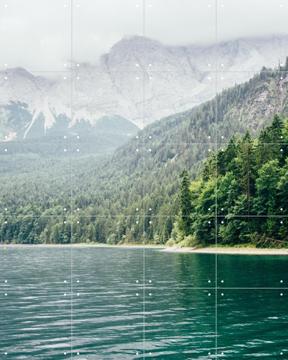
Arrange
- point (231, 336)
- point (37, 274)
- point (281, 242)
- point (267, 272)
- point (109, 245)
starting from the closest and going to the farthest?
point (231, 336), point (267, 272), point (37, 274), point (281, 242), point (109, 245)

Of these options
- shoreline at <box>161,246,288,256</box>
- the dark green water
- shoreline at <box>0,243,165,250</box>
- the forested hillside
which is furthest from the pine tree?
the dark green water

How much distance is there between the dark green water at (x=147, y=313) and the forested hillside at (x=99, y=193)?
25.0 feet

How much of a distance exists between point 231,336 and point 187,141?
164538mm

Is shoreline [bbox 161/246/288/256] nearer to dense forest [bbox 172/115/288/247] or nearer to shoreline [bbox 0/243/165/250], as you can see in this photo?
dense forest [bbox 172/115/288/247]

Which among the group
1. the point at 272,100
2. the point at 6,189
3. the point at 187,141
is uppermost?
the point at 272,100

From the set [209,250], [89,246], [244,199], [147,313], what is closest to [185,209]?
[244,199]

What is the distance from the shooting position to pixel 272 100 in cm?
19688

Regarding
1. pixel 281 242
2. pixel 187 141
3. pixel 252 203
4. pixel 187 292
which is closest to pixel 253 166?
pixel 252 203

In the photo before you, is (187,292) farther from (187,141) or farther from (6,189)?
(187,141)

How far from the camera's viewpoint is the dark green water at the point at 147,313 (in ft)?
A: 60.6

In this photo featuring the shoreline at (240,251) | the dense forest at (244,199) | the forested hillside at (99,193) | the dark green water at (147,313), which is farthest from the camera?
the forested hillside at (99,193)

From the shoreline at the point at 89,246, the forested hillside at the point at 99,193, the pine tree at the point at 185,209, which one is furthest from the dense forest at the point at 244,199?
the forested hillside at the point at 99,193

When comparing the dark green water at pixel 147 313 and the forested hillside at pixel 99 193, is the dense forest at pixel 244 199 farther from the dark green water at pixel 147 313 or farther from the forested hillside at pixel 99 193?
the dark green water at pixel 147 313

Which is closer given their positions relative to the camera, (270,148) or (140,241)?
(270,148)
